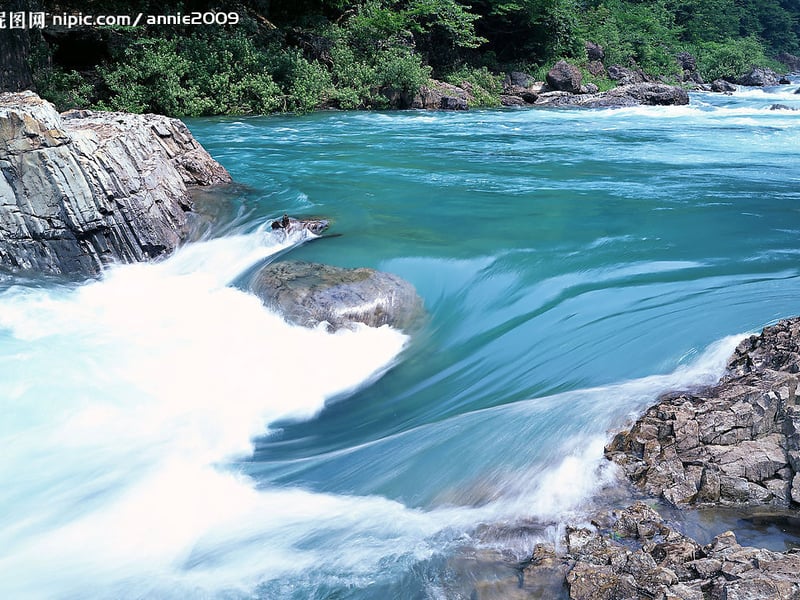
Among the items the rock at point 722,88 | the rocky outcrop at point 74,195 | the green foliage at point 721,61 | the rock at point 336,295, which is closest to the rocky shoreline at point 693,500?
the rock at point 336,295

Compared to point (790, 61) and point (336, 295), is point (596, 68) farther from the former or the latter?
point (790, 61)

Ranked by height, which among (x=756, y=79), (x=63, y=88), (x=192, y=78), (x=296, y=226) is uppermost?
(x=756, y=79)

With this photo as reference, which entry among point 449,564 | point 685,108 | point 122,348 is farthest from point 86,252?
point 685,108

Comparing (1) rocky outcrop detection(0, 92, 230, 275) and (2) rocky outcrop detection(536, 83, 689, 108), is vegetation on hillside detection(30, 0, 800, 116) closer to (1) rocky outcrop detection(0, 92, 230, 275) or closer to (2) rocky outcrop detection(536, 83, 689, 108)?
(2) rocky outcrop detection(536, 83, 689, 108)

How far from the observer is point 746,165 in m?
10.8

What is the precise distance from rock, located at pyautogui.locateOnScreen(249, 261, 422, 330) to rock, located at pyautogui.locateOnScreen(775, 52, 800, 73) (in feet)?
182

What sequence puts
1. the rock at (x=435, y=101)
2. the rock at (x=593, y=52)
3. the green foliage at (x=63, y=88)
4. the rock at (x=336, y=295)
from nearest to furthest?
the rock at (x=336, y=295) → the green foliage at (x=63, y=88) → the rock at (x=435, y=101) → the rock at (x=593, y=52)

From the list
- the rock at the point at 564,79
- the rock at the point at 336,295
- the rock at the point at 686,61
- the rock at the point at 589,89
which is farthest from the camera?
the rock at the point at 686,61

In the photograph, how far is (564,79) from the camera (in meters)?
25.4

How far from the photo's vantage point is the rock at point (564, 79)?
25.4 meters

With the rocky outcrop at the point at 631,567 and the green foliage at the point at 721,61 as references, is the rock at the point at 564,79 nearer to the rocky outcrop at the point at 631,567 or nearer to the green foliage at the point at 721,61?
the green foliage at the point at 721,61

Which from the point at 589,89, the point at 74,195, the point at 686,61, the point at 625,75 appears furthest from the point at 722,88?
the point at 74,195

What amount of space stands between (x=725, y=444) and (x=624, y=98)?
22.6m

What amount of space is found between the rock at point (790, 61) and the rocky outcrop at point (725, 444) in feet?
186
